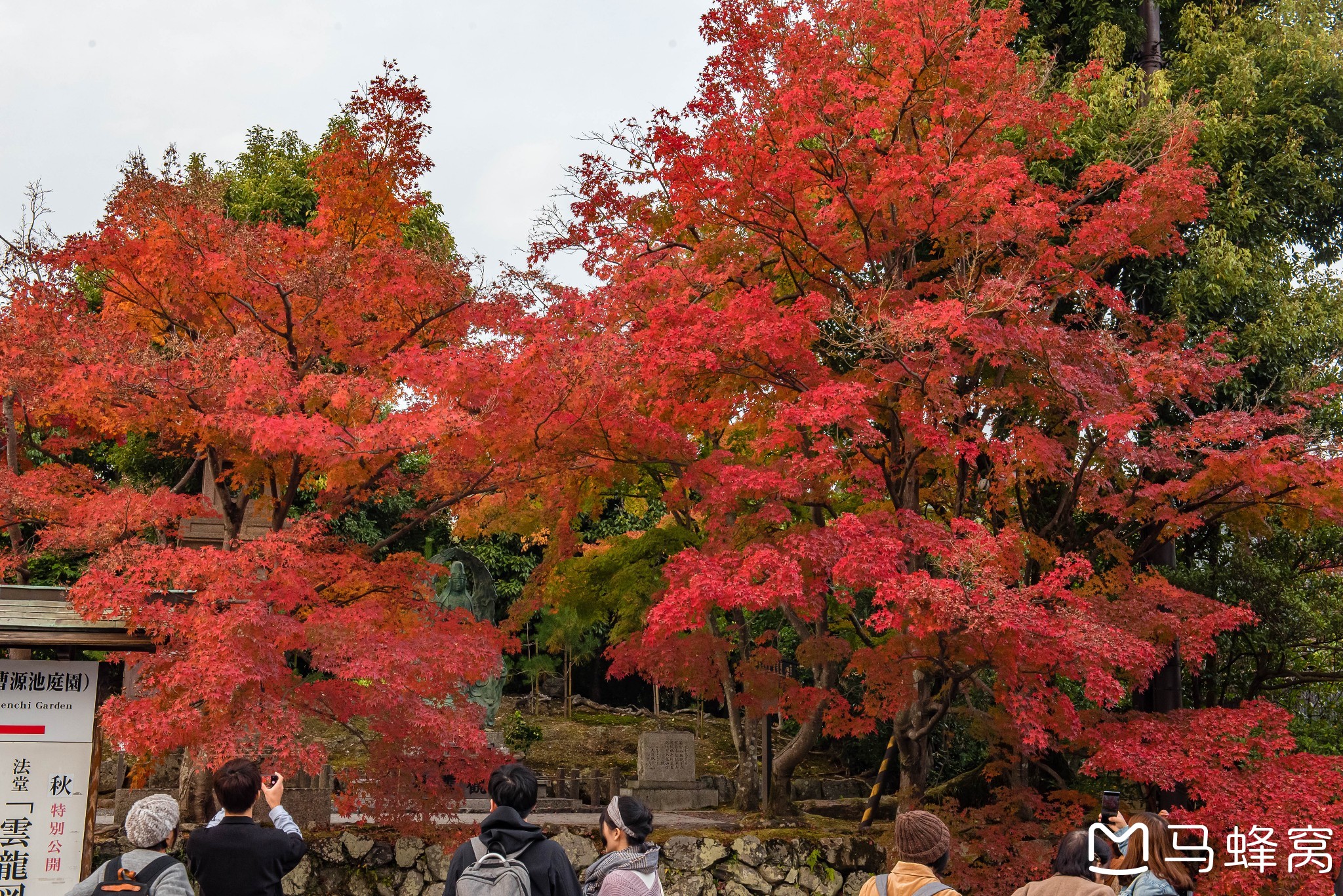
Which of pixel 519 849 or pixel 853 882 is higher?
pixel 519 849

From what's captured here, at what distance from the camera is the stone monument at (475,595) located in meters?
16.9

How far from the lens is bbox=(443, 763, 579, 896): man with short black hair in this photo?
4355 mm

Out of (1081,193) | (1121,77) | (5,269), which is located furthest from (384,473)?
(1121,77)

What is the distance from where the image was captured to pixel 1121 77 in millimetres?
13109

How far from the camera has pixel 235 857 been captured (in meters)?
4.57

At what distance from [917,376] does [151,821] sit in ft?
26.3

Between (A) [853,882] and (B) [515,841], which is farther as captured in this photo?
(A) [853,882]

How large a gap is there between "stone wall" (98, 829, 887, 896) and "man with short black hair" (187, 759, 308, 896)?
273 inches

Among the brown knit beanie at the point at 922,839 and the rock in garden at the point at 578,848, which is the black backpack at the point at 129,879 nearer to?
the brown knit beanie at the point at 922,839

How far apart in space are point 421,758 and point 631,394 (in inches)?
161

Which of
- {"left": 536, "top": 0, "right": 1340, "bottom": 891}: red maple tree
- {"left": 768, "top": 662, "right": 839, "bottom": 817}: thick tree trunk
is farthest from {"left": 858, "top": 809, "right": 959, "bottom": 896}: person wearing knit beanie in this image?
{"left": 768, "top": 662, "right": 839, "bottom": 817}: thick tree trunk

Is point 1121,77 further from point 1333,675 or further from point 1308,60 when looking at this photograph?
point 1333,675

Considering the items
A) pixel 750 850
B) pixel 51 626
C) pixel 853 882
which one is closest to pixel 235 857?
pixel 51 626

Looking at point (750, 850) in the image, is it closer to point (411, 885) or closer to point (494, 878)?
point (411, 885)
